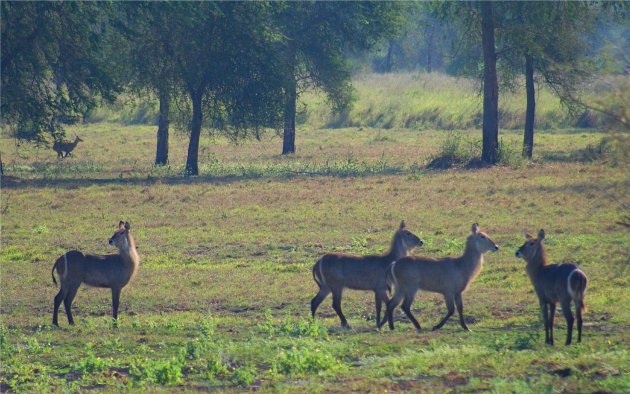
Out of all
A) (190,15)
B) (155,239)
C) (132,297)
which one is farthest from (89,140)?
(132,297)

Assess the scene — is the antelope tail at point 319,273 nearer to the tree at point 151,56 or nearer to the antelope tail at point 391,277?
the antelope tail at point 391,277

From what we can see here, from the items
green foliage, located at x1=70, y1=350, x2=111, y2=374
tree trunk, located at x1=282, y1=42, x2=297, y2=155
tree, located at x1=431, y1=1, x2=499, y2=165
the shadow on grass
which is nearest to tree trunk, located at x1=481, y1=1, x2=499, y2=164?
tree, located at x1=431, y1=1, x2=499, y2=165

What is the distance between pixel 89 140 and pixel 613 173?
104 feet

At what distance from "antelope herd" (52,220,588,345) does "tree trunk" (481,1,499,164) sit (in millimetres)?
15440

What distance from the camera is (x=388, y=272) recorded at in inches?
383

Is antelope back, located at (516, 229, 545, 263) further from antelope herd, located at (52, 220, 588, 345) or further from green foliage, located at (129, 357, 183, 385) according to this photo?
green foliage, located at (129, 357, 183, 385)

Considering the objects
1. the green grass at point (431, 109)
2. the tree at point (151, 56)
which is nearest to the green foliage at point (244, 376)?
the tree at point (151, 56)

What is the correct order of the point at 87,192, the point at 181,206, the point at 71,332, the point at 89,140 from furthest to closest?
the point at 89,140, the point at 87,192, the point at 181,206, the point at 71,332

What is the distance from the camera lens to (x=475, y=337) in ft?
29.2

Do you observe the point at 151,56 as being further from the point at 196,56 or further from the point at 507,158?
the point at 507,158

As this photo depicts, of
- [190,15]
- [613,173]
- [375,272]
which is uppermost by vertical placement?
[190,15]

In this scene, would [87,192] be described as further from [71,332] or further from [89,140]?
[89,140]

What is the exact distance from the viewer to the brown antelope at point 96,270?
1019 centimetres

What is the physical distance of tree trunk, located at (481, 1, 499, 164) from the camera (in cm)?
2492
